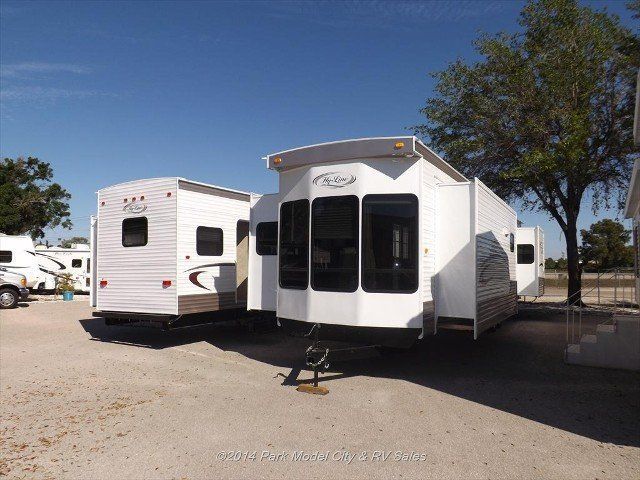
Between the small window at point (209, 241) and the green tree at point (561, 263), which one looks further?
the green tree at point (561, 263)

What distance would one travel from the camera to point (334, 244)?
22.5 feet

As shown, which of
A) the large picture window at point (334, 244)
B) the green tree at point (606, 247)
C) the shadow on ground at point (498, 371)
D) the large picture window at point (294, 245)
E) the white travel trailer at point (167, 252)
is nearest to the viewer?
the shadow on ground at point (498, 371)

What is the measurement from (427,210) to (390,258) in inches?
35.0

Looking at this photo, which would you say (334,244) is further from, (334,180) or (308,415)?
(308,415)

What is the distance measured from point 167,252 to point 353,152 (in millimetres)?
4483

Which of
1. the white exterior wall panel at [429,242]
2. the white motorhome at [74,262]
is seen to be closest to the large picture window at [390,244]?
the white exterior wall panel at [429,242]

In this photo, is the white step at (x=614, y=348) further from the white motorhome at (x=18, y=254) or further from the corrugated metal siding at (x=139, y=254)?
the white motorhome at (x=18, y=254)

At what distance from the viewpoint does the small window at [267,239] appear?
877cm

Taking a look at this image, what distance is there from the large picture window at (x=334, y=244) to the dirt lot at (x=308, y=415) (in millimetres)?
1449

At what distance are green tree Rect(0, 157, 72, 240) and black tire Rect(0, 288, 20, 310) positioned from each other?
46.3 feet

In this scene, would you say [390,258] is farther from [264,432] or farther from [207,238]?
[207,238]

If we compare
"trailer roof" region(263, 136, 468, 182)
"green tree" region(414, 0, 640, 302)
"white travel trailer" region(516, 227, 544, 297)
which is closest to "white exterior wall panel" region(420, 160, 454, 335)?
"trailer roof" region(263, 136, 468, 182)

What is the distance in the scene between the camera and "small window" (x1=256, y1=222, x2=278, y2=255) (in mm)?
8766

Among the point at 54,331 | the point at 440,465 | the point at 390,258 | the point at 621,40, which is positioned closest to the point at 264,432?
the point at 440,465
